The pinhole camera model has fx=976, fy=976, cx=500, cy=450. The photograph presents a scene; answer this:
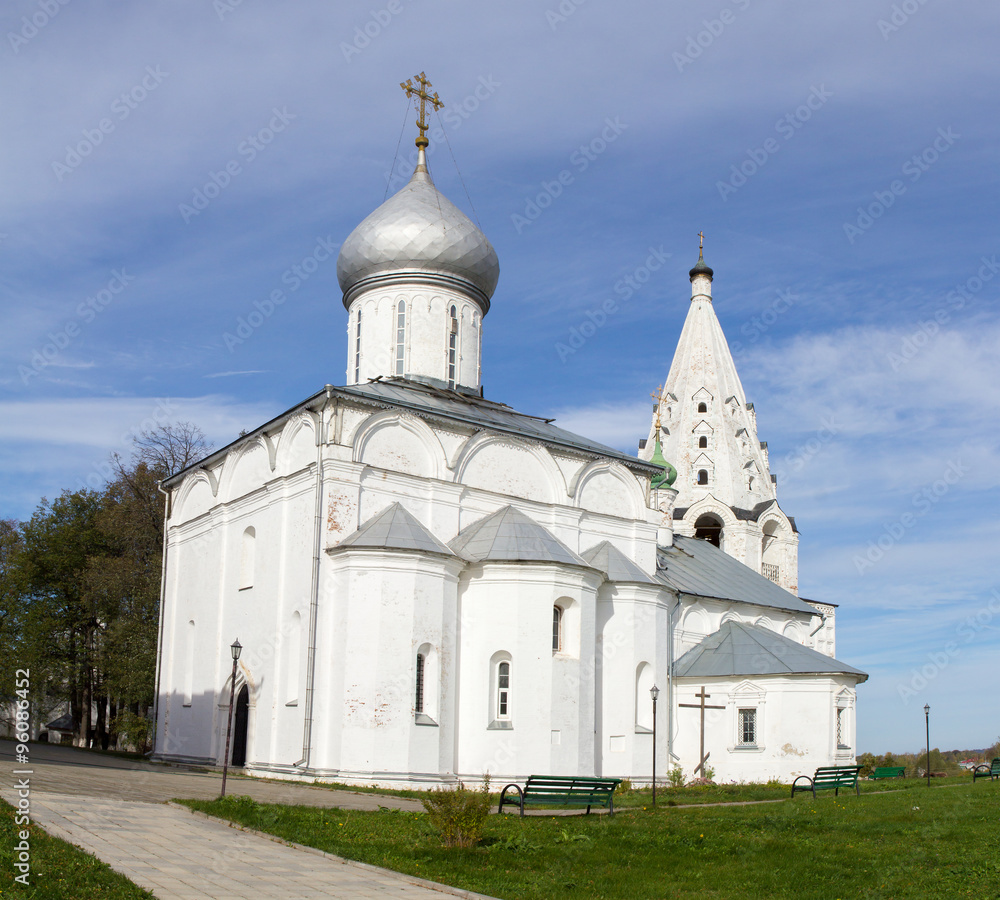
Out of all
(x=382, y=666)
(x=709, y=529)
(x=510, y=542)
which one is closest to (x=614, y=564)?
(x=510, y=542)

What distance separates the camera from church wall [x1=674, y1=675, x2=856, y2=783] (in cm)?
1997

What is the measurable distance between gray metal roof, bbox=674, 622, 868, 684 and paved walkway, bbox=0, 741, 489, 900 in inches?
457

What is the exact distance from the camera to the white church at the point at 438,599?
15.8 m

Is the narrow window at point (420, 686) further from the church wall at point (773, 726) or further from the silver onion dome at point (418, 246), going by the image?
the silver onion dome at point (418, 246)

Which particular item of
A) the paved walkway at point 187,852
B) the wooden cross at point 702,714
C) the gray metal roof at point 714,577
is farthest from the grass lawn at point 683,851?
the gray metal roof at point 714,577

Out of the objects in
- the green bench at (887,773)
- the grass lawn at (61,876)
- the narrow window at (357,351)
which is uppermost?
the narrow window at (357,351)

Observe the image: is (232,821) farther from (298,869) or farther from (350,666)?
(350,666)

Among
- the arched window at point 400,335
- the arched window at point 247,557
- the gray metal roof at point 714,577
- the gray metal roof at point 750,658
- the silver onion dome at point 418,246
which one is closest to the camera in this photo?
the arched window at point 247,557

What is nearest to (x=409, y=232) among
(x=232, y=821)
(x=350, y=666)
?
(x=350, y=666)

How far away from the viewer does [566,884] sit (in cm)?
757

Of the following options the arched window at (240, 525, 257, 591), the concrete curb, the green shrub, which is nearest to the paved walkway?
the concrete curb

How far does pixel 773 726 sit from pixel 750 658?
5.19ft

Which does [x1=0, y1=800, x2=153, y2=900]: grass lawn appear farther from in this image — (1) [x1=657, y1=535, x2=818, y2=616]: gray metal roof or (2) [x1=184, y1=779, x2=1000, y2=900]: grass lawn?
(1) [x1=657, y1=535, x2=818, y2=616]: gray metal roof

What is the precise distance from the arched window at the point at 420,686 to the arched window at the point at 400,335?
7202 millimetres
